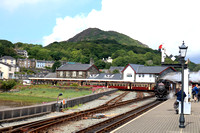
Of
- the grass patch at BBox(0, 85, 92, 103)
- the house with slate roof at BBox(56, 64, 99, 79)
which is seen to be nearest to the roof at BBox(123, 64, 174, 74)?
the house with slate roof at BBox(56, 64, 99, 79)

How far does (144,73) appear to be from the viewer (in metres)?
66.4

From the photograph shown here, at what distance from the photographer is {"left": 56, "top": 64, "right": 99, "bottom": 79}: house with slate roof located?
76.8 meters

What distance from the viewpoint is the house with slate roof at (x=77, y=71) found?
76750 mm

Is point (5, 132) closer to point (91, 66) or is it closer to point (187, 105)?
point (187, 105)

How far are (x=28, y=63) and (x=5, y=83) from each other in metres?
108

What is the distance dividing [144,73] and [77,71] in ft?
77.0

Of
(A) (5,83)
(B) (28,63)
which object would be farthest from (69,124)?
(B) (28,63)

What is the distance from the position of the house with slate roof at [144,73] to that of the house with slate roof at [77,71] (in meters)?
13.2

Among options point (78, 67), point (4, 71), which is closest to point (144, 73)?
point (78, 67)

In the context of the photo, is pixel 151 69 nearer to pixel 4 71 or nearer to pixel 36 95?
pixel 36 95

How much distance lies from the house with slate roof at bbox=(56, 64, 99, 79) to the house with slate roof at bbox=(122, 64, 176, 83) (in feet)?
43.3

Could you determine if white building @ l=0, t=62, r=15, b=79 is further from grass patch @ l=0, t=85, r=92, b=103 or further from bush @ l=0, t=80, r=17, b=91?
grass patch @ l=0, t=85, r=92, b=103

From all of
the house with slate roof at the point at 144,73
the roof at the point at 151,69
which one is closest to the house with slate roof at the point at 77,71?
the house with slate roof at the point at 144,73

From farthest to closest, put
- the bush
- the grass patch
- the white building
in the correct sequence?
1. the white building
2. the bush
3. the grass patch
